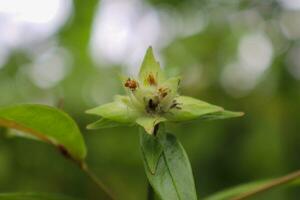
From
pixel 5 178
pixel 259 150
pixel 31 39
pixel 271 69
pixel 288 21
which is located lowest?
pixel 259 150

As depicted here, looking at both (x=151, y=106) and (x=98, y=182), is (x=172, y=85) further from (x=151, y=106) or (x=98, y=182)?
(x=98, y=182)

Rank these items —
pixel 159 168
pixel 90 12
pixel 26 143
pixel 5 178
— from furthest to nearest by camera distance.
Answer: pixel 90 12 < pixel 26 143 < pixel 5 178 < pixel 159 168

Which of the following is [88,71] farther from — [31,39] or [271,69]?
[271,69]

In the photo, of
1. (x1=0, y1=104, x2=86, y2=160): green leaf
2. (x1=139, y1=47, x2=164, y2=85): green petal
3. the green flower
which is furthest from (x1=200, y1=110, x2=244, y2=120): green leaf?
(x1=0, y1=104, x2=86, y2=160): green leaf

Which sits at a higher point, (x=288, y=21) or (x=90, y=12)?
(x=90, y=12)

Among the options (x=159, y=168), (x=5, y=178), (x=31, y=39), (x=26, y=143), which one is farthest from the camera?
(x=31, y=39)

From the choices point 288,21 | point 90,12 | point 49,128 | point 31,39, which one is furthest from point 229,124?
point 49,128

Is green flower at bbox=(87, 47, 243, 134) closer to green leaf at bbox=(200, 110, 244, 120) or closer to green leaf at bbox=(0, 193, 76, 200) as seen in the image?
green leaf at bbox=(200, 110, 244, 120)

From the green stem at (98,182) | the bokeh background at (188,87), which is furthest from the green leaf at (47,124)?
the bokeh background at (188,87)
